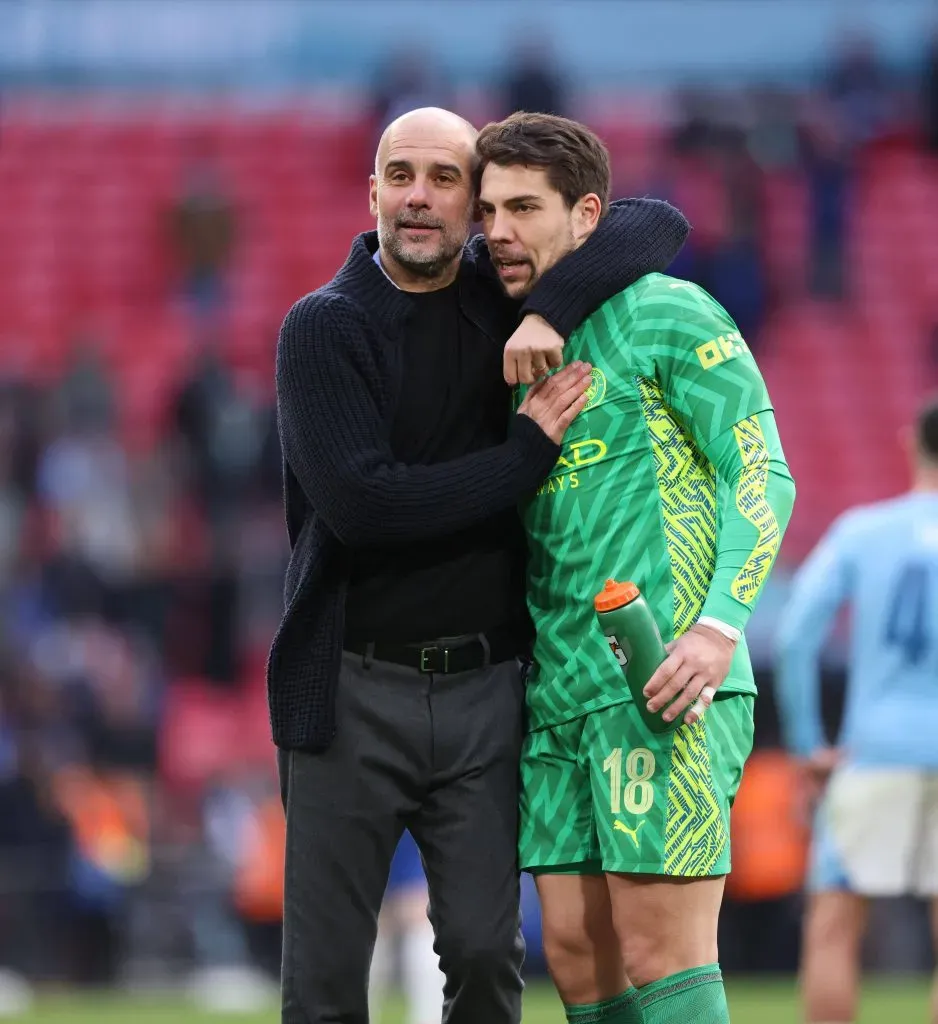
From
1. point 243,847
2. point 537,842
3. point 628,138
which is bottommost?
point 243,847

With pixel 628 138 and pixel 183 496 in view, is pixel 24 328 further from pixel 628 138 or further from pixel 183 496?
pixel 628 138

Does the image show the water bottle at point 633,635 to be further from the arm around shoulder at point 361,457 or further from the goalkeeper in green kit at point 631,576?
the arm around shoulder at point 361,457

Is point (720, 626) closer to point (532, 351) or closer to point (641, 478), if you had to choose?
point (641, 478)

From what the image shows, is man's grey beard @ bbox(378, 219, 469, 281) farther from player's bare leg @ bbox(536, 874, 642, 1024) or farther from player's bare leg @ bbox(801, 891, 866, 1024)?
player's bare leg @ bbox(801, 891, 866, 1024)

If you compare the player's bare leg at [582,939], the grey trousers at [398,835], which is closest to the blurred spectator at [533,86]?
the grey trousers at [398,835]

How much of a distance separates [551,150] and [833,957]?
3.02m

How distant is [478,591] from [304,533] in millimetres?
386

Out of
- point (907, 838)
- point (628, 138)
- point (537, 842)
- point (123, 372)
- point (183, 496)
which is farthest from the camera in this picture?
point (628, 138)

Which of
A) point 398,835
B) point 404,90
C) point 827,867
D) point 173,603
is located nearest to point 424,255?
point 398,835

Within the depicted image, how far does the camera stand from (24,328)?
14352mm

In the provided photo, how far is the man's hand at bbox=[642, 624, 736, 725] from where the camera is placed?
361 cm

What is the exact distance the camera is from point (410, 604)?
4.04 metres

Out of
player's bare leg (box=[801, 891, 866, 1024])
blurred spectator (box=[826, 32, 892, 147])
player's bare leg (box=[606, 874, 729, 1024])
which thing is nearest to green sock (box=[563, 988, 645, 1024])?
player's bare leg (box=[606, 874, 729, 1024])

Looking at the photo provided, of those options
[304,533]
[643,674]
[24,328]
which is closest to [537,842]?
[643,674]
